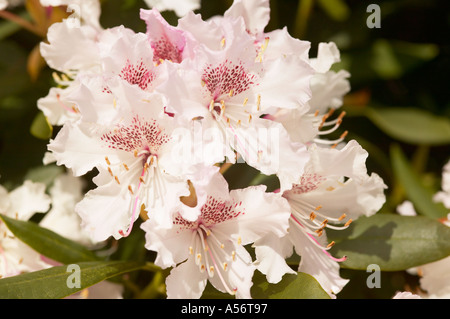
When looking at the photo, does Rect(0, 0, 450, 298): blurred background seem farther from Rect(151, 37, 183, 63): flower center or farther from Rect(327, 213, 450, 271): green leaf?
Rect(151, 37, 183, 63): flower center

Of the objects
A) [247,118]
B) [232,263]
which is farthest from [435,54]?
[232,263]

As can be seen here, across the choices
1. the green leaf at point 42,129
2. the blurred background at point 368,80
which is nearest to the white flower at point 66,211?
the blurred background at point 368,80

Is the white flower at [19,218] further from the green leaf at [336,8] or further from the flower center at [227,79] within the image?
the green leaf at [336,8]

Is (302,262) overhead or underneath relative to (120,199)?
underneath

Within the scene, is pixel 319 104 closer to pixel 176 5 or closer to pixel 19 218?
pixel 176 5

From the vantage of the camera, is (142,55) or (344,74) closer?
(142,55)

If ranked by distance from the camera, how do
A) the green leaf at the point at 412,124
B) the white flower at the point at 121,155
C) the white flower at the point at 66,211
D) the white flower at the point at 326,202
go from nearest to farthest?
the white flower at the point at 121,155 → the white flower at the point at 326,202 → the white flower at the point at 66,211 → the green leaf at the point at 412,124

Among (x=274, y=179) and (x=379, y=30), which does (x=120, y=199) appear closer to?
(x=274, y=179)
